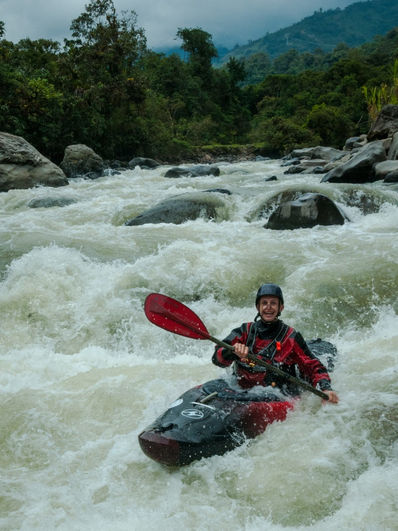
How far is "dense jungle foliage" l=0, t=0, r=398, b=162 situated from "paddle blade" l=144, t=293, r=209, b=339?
1509 cm

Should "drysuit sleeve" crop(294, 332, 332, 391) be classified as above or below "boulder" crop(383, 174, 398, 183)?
below

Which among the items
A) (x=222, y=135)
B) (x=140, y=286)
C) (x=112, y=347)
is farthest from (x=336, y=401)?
(x=222, y=135)

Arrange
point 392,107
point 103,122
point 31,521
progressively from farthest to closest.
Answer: point 103,122
point 392,107
point 31,521

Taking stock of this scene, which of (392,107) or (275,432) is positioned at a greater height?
(392,107)

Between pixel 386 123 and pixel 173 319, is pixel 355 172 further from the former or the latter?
pixel 173 319

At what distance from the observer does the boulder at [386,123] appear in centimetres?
1287

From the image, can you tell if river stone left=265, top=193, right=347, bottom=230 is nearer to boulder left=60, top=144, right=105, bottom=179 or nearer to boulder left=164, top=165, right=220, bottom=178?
boulder left=164, top=165, right=220, bottom=178

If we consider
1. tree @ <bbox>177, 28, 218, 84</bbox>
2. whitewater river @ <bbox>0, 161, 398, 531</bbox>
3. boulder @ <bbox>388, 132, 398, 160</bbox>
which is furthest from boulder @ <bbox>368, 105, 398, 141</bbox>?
tree @ <bbox>177, 28, 218, 84</bbox>

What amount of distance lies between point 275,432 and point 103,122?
62.2 feet

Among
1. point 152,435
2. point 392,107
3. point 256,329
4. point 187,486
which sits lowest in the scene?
point 187,486

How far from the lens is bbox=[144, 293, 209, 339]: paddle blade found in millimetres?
2797

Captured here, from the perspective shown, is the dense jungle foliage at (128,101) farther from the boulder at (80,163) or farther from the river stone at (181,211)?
the river stone at (181,211)

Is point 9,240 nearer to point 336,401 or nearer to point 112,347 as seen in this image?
point 112,347

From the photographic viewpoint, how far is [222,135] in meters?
36.2
